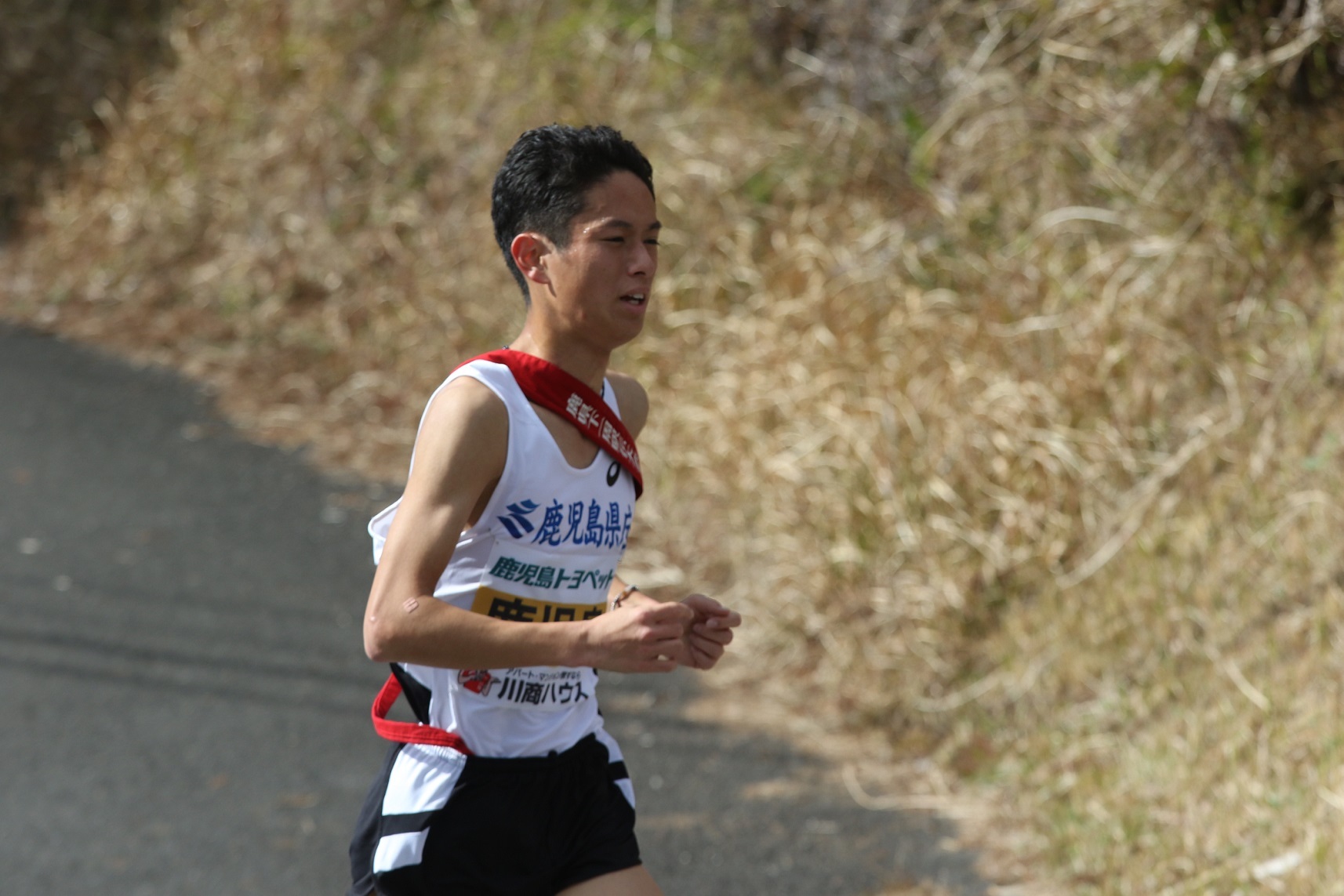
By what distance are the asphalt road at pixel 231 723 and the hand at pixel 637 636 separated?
7.59ft

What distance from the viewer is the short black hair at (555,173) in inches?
96.3

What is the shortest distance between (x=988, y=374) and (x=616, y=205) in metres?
3.46

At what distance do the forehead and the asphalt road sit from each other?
7.99 ft

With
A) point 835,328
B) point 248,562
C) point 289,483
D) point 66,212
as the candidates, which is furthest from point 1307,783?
point 66,212

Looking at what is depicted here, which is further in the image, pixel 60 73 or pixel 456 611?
pixel 60 73

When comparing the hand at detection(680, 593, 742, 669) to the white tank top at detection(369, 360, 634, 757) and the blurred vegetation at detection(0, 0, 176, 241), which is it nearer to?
the white tank top at detection(369, 360, 634, 757)

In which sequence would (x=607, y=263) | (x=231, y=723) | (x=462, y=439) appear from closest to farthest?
(x=462, y=439) < (x=607, y=263) < (x=231, y=723)

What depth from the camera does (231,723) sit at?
203 inches

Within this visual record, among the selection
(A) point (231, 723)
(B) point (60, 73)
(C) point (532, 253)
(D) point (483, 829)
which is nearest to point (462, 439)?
(C) point (532, 253)

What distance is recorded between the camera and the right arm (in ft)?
7.00

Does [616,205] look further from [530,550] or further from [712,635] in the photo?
[712,635]

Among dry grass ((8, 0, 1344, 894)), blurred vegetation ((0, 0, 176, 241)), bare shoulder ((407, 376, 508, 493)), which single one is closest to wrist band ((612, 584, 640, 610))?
bare shoulder ((407, 376, 508, 493))

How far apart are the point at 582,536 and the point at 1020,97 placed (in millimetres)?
4674

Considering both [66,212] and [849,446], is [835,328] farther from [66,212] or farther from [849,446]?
[66,212]
